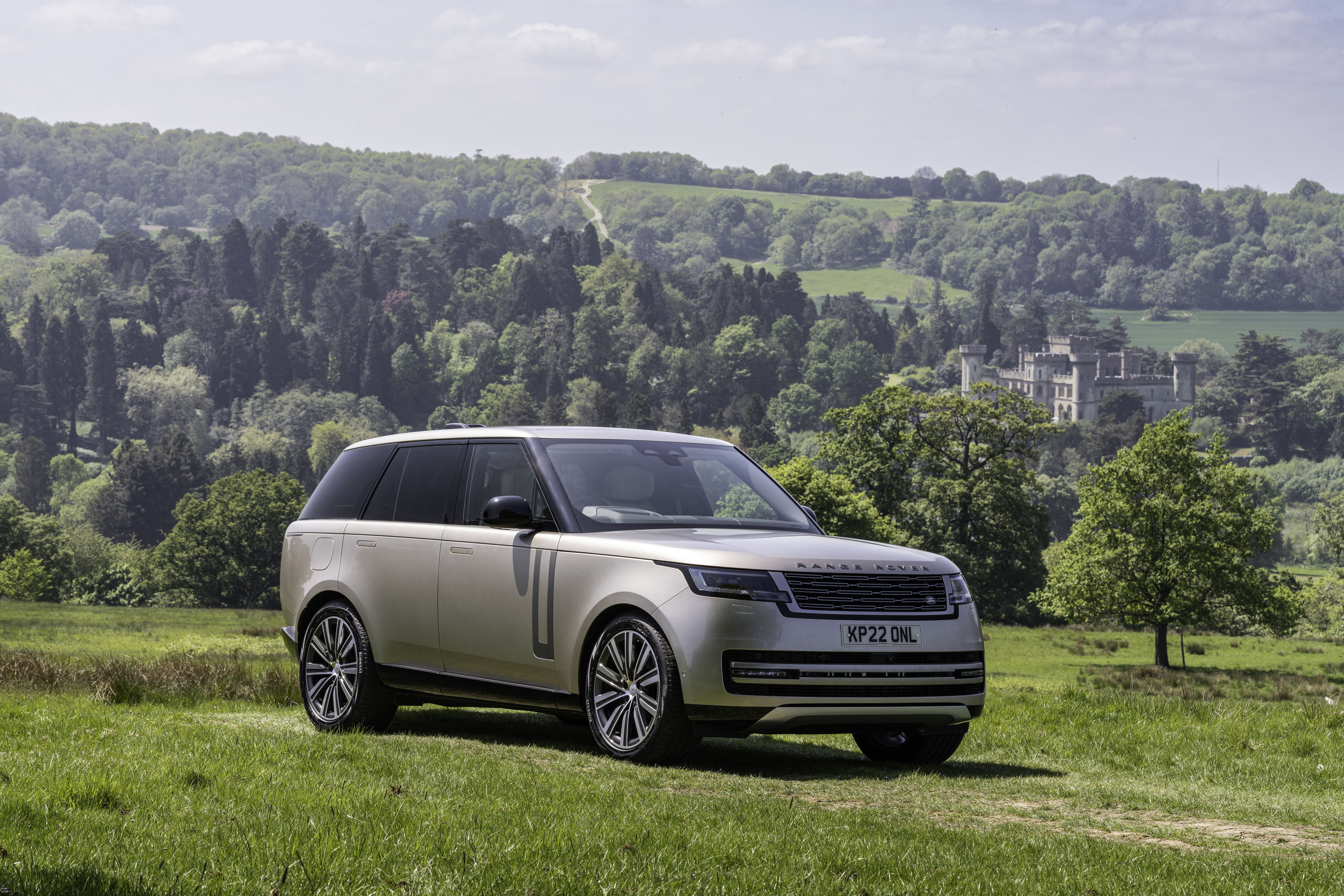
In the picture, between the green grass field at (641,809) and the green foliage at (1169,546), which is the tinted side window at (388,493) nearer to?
the green grass field at (641,809)

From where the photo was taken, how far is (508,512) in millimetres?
9086

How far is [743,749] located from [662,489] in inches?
79.7

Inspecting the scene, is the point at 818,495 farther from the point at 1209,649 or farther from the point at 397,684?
the point at 397,684

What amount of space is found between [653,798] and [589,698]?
203cm

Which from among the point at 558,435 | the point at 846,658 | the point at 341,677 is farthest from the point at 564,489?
the point at 341,677

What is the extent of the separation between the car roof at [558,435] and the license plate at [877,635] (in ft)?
6.66

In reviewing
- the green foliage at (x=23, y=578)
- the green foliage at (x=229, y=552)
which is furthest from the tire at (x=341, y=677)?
the green foliage at (x=23, y=578)

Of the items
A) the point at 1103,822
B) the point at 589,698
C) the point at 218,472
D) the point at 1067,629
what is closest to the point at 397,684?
the point at 589,698

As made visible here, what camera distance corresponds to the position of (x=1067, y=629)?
3063 inches

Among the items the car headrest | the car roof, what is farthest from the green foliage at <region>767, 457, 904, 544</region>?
the car headrest

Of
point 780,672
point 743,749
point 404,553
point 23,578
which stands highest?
point 404,553

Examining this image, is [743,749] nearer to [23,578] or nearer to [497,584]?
[497,584]

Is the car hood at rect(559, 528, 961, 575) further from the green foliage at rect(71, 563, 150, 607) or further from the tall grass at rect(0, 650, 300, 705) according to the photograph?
the green foliage at rect(71, 563, 150, 607)

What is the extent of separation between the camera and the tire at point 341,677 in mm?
10438
